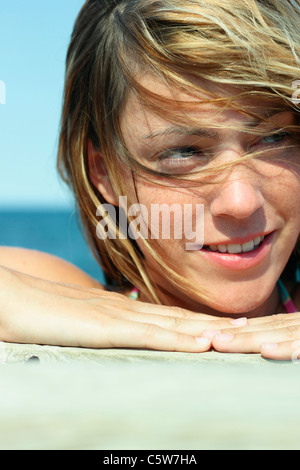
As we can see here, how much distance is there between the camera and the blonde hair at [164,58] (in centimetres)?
200

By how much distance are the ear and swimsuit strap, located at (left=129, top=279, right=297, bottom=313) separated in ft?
1.66

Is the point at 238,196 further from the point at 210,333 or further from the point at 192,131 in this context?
the point at 210,333

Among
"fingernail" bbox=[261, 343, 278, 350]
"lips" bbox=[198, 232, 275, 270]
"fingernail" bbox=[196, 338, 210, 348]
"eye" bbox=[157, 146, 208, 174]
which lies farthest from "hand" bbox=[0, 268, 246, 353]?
"eye" bbox=[157, 146, 208, 174]

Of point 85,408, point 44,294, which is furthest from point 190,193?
point 85,408

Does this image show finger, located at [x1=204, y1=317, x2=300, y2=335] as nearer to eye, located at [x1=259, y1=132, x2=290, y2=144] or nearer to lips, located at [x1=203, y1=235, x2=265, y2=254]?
lips, located at [x1=203, y1=235, x2=265, y2=254]

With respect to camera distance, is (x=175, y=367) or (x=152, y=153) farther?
(x=152, y=153)

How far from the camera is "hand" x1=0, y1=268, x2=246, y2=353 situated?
5.16 feet

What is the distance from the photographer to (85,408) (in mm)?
1141

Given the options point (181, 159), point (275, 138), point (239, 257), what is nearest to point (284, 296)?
point (239, 257)

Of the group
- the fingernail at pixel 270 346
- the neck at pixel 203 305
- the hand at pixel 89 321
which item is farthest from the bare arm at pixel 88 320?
the neck at pixel 203 305

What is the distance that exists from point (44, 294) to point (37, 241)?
17.8 m
